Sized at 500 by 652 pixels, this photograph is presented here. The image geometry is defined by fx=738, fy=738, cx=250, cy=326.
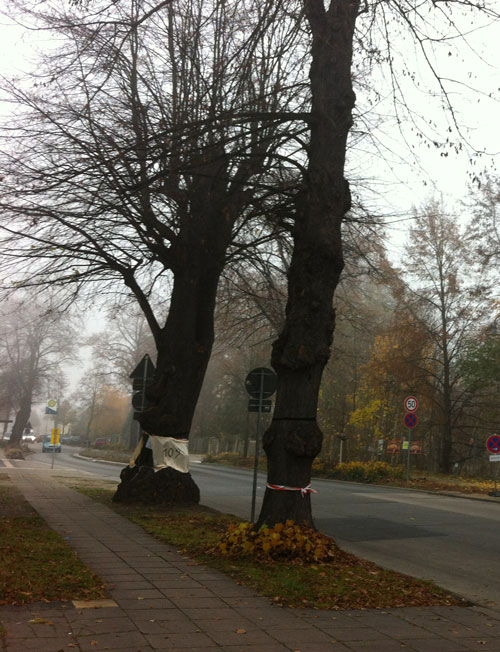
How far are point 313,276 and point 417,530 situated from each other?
634 centimetres

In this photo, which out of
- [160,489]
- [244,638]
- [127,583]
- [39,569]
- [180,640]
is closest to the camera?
[180,640]

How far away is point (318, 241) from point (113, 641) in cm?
534

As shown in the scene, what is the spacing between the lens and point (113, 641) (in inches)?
194

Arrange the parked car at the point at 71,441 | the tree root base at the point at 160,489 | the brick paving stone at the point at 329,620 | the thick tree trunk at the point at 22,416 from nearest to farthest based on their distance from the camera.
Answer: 1. the brick paving stone at the point at 329,620
2. the tree root base at the point at 160,489
3. the thick tree trunk at the point at 22,416
4. the parked car at the point at 71,441

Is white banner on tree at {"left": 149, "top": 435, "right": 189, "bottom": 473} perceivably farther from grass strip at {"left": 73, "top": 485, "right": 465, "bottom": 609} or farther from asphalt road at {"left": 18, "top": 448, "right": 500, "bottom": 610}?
grass strip at {"left": 73, "top": 485, "right": 465, "bottom": 609}

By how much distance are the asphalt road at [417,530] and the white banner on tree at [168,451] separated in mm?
1671

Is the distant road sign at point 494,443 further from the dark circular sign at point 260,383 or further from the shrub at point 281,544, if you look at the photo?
the shrub at point 281,544

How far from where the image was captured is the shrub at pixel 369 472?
27.5 meters

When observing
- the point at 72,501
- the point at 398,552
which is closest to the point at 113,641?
the point at 398,552

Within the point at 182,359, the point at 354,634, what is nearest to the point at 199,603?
the point at 354,634

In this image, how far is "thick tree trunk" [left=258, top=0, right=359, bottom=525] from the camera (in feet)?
28.2

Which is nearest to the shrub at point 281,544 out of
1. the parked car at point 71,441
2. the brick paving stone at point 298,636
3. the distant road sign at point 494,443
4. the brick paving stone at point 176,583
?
the brick paving stone at point 176,583

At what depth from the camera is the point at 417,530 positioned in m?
13.0

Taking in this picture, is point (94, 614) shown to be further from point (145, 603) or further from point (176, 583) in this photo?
point (176, 583)
